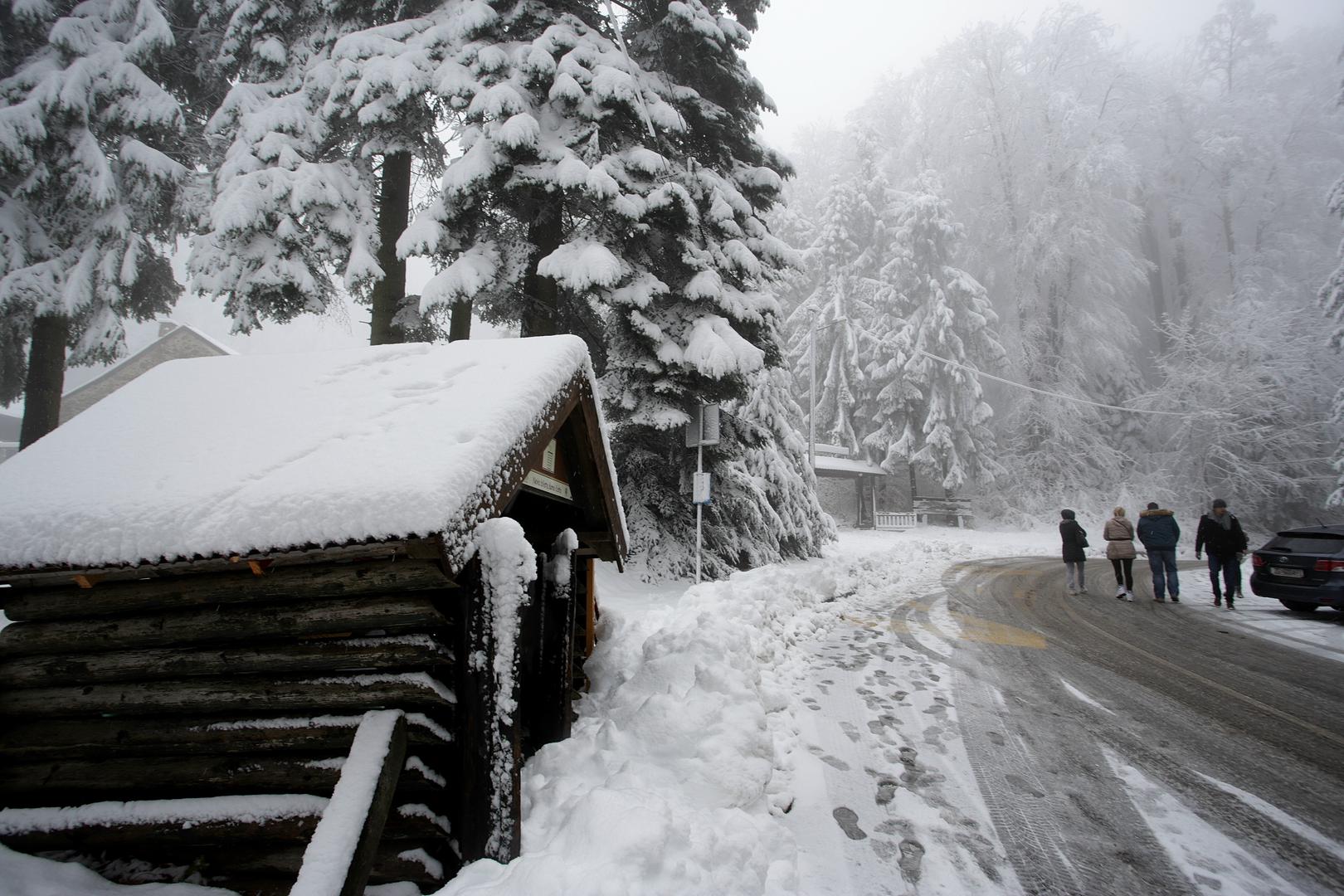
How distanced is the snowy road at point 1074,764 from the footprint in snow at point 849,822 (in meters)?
0.01

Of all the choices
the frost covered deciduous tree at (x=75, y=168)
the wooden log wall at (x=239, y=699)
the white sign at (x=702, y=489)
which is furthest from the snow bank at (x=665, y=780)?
the frost covered deciduous tree at (x=75, y=168)

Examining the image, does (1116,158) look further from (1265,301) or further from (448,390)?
(448,390)

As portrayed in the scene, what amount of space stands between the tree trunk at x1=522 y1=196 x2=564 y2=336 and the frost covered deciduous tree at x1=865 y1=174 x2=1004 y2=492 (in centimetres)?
2398

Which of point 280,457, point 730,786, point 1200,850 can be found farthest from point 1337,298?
point 280,457

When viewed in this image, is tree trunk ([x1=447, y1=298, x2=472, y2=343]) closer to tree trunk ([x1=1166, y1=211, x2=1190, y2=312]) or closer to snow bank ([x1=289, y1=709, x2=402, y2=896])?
snow bank ([x1=289, y1=709, x2=402, y2=896])

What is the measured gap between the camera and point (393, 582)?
265cm

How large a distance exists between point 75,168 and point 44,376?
12.8 feet

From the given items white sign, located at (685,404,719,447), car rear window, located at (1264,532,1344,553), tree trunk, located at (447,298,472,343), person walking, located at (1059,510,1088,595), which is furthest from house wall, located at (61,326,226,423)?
car rear window, located at (1264,532,1344,553)

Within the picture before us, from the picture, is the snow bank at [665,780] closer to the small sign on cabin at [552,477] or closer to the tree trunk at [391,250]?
the small sign on cabin at [552,477]

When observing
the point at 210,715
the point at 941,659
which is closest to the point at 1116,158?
the point at 941,659

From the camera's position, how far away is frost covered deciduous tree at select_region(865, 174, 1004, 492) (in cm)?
2933

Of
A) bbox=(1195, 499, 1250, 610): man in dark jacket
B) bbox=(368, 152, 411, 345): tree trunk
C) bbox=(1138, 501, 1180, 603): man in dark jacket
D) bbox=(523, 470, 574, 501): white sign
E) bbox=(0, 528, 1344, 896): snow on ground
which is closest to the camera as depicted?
bbox=(0, 528, 1344, 896): snow on ground

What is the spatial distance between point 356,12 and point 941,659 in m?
13.2

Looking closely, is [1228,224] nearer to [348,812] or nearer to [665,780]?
[665,780]
